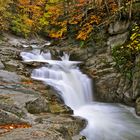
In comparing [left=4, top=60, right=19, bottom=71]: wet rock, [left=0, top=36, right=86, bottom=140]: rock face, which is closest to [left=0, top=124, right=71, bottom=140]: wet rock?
[left=0, top=36, right=86, bottom=140]: rock face

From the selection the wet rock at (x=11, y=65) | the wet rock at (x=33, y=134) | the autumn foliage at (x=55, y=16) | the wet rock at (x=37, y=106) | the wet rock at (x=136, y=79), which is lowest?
the wet rock at (x=33, y=134)

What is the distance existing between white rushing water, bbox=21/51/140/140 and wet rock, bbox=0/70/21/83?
1.22 meters

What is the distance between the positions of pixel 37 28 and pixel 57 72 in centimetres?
1514

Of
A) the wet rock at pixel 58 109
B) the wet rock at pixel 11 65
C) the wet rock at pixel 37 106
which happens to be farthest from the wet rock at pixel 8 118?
the wet rock at pixel 11 65

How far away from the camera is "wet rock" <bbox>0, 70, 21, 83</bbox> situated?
11.6m

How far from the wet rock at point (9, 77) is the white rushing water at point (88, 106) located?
1222mm

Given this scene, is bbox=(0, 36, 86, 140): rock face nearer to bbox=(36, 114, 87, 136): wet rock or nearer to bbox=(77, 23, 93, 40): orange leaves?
bbox=(36, 114, 87, 136): wet rock

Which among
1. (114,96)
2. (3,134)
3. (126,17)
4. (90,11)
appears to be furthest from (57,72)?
(3,134)

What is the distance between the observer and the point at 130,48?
37.5 ft

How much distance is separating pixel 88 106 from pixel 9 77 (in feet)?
11.1

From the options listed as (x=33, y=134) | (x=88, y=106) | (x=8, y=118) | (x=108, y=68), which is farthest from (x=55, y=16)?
(x=33, y=134)

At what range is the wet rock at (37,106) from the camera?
8.82m

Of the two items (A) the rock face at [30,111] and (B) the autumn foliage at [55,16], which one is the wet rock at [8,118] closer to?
(A) the rock face at [30,111]

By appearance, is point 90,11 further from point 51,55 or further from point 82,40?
point 51,55
